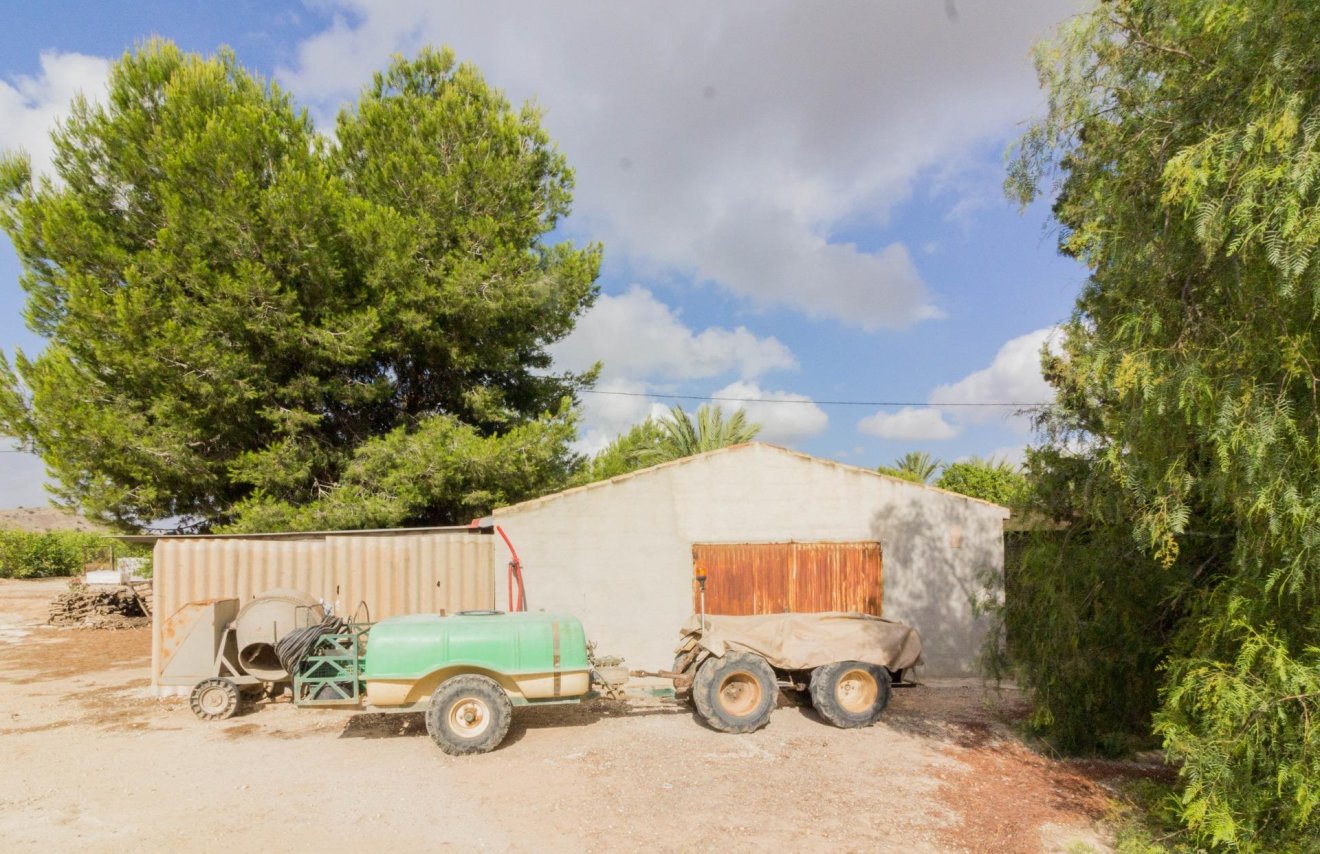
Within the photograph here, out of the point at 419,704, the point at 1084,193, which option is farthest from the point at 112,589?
the point at 1084,193

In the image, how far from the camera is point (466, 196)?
15031 millimetres

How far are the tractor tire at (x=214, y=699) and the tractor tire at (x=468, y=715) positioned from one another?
338 cm

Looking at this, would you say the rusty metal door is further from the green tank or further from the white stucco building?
the green tank

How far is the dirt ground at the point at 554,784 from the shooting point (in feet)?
18.3

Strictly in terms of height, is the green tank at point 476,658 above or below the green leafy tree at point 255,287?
below

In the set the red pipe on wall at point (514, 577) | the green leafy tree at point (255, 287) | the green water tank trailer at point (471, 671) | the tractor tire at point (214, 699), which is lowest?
the tractor tire at point (214, 699)

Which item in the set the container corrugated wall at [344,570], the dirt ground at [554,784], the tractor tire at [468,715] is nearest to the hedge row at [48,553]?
the container corrugated wall at [344,570]

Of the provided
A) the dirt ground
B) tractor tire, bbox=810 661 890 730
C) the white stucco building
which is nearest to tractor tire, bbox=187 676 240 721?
the dirt ground

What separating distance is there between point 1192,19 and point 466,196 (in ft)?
43.0

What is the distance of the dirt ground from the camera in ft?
18.3

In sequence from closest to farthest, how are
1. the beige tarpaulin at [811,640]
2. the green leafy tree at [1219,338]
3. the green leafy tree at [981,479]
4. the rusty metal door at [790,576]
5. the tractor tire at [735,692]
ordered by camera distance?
the green leafy tree at [1219,338]
the tractor tire at [735,692]
the beige tarpaulin at [811,640]
the rusty metal door at [790,576]
the green leafy tree at [981,479]

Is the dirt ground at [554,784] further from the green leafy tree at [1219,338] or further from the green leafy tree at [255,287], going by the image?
the green leafy tree at [255,287]

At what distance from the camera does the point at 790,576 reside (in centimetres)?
1076

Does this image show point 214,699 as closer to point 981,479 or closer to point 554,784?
point 554,784
